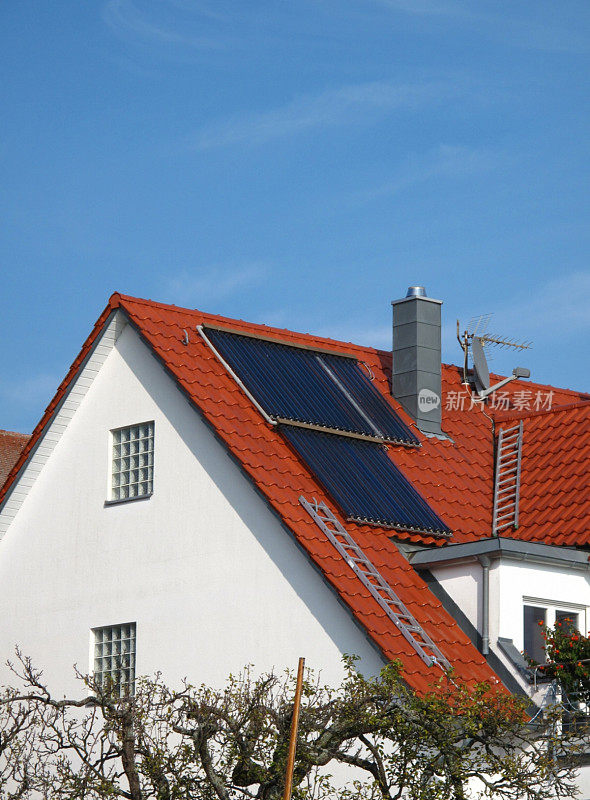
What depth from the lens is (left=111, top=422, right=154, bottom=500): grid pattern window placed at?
24.7 m

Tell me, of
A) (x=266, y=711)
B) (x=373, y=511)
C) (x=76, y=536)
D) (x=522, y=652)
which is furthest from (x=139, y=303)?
(x=266, y=711)

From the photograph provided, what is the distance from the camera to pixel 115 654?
24.3m

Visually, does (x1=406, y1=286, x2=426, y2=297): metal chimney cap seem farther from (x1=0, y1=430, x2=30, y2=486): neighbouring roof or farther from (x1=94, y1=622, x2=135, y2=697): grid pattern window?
(x1=0, y1=430, x2=30, y2=486): neighbouring roof

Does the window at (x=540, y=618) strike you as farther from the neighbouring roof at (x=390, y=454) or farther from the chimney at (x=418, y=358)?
the chimney at (x=418, y=358)

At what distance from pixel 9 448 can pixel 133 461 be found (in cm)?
2669

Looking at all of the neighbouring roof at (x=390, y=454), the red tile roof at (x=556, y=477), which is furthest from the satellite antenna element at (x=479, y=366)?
the red tile roof at (x=556, y=477)

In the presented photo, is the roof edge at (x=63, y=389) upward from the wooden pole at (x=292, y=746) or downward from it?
upward

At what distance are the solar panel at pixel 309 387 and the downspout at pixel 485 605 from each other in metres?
3.98

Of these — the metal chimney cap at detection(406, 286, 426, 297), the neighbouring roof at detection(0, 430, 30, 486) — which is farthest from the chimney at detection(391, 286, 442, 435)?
the neighbouring roof at detection(0, 430, 30, 486)

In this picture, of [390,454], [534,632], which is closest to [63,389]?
[390,454]

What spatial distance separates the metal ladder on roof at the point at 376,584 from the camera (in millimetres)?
19984

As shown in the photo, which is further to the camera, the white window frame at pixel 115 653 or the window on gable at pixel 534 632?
the white window frame at pixel 115 653

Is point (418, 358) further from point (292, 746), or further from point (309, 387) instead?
point (292, 746)

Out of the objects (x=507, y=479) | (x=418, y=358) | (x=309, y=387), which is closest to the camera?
(x=309, y=387)
